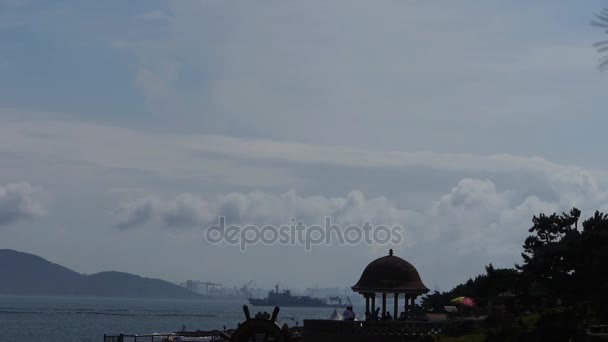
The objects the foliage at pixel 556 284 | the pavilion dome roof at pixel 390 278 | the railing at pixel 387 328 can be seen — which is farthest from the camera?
the pavilion dome roof at pixel 390 278

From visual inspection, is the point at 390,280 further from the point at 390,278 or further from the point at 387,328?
the point at 387,328

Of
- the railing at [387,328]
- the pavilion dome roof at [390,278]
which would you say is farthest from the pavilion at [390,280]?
the railing at [387,328]

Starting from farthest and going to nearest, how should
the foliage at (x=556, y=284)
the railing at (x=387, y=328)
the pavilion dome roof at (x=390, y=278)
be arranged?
the pavilion dome roof at (x=390, y=278), the railing at (x=387, y=328), the foliage at (x=556, y=284)

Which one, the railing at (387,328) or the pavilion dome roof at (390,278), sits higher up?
the pavilion dome roof at (390,278)

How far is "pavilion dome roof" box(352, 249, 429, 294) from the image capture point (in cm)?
4591

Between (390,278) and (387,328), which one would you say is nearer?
(387,328)

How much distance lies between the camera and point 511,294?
55.2m

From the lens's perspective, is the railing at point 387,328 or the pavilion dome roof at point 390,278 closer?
the railing at point 387,328

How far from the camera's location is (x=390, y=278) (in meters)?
46.1

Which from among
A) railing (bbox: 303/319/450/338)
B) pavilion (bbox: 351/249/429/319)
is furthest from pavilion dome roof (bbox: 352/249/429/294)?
railing (bbox: 303/319/450/338)

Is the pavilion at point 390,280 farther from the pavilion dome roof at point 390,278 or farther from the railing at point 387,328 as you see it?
Result: the railing at point 387,328

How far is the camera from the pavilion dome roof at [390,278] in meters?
45.9

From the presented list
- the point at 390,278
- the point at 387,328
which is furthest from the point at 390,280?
the point at 387,328

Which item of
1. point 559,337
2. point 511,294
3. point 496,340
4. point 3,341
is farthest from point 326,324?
point 3,341
